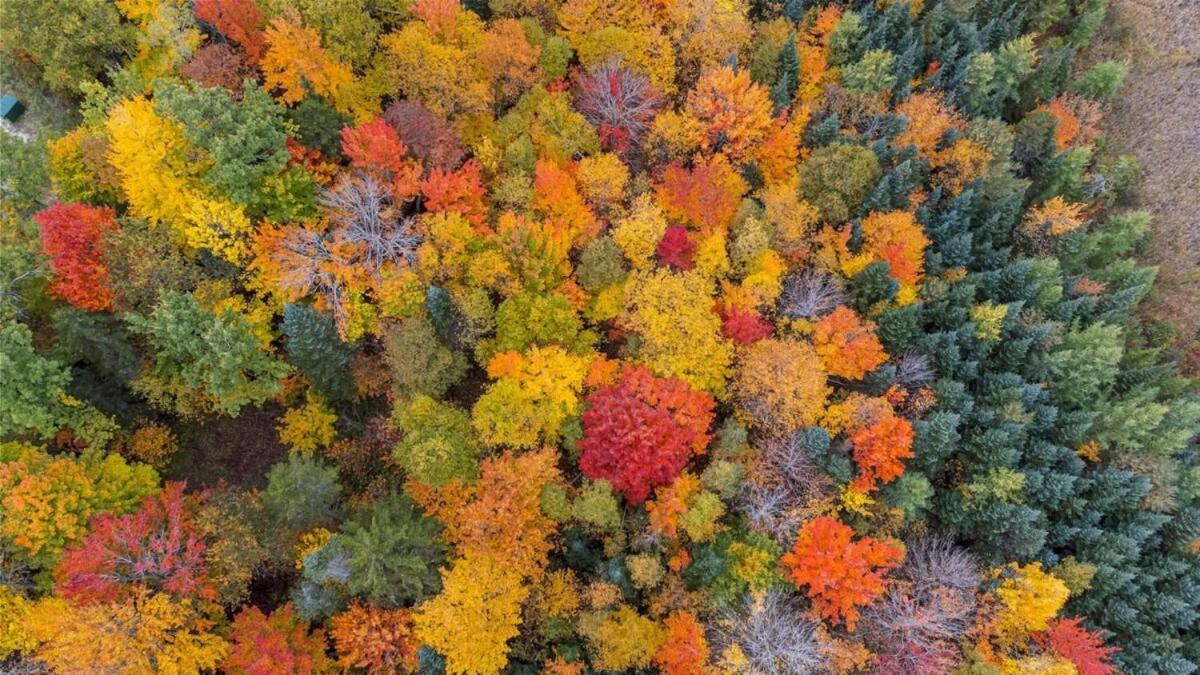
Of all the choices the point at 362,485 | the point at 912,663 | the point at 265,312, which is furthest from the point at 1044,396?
the point at 265,312

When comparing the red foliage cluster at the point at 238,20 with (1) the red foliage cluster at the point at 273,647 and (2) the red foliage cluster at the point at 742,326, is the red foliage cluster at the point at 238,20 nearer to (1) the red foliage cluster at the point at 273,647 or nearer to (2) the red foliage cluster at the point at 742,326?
(2) the red foliage cluster at the point at 742,326

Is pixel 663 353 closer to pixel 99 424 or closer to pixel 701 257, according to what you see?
pixel 701 257

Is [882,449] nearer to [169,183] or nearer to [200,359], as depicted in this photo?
[200,359]

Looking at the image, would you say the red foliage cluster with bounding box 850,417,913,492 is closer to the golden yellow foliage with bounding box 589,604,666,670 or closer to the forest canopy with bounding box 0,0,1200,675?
the forest canopy with bounding box 0,0,1200,675

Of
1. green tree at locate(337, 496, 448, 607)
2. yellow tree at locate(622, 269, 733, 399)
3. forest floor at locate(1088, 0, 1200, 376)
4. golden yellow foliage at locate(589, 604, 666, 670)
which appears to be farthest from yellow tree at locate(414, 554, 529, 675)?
forest floor at locate(1088, 0, 1200, 376)

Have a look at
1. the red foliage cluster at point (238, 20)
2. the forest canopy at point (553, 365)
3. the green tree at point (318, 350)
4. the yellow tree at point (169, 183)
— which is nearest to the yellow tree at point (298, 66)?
A: the forest canopy at point (553, 365)
